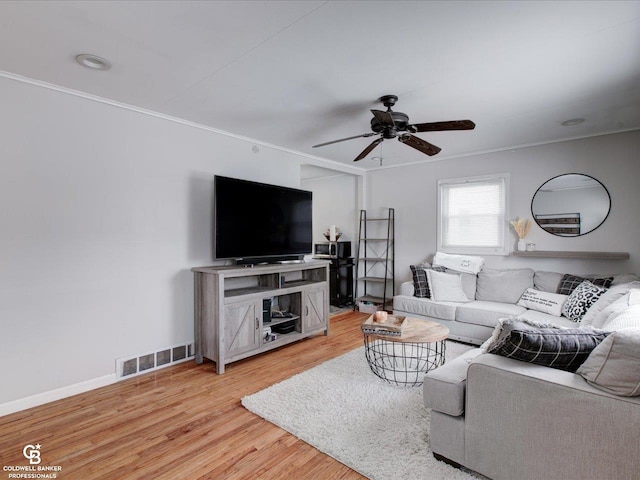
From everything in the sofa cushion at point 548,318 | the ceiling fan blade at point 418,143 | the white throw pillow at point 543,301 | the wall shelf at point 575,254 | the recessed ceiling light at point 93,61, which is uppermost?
the recessed ceiling light at point 93,61

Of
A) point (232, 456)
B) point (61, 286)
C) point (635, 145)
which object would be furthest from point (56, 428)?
point (635, 145)

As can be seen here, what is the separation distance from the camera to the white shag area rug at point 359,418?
1.88 metres

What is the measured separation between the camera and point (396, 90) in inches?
105

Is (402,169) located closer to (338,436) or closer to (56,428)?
(338,436)

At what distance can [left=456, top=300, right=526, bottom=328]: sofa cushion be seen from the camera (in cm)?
369

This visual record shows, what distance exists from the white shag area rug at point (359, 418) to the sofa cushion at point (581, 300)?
196cm

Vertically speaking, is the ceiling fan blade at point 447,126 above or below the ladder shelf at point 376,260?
above

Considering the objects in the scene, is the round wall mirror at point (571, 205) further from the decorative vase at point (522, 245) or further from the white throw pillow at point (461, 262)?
the white throw pillow at point (461, 262)

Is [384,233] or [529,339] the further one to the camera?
[384,233]

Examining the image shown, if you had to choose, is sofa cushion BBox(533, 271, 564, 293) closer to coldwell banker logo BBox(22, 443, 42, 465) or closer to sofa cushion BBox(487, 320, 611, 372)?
sofa cushion BBox(487, 320, 611, 372)

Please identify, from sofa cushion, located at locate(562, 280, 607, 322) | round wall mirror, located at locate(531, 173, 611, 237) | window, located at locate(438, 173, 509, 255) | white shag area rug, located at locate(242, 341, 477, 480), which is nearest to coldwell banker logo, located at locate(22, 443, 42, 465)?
white shag area rug, located at locate(242, 341, 477, 480)

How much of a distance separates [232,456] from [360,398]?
3.53ft

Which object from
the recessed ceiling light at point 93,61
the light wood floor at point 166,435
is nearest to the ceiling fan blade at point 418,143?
the recessed ceiling light at point 93,61

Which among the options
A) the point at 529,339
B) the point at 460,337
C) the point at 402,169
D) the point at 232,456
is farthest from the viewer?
the point at 402,169
